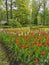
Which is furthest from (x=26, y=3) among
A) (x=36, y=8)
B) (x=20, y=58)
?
(x=20, y=58)

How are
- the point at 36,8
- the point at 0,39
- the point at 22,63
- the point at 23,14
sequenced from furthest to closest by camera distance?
the point at 36,8 → the point at 23,14 → the point at 0,39 → the point at 22,63

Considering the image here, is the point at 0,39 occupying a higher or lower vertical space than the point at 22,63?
lower

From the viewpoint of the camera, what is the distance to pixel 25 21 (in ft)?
140

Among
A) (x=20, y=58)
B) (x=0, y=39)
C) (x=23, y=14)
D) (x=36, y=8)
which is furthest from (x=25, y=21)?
(x=20, y=58)

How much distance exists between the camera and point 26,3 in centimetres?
4319

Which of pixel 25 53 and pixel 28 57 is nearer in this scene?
pixel 28 57

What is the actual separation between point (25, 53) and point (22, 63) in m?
0.27

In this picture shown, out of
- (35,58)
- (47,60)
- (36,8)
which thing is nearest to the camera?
(47,60)

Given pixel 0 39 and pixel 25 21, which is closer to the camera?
pixel 0 39

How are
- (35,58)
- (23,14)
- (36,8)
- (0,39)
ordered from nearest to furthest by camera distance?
1. (35,58)
2. (0,39)
3. (23,14)
4. (36,8)

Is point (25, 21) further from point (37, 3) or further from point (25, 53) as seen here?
point (25, 53)

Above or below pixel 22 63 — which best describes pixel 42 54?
above

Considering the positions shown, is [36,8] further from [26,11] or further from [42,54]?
[42,54]

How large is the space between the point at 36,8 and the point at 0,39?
34.5 metres
